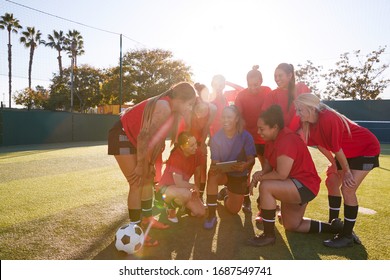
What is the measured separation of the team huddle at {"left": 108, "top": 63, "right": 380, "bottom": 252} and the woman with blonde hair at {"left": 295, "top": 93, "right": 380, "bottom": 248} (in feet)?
0.03

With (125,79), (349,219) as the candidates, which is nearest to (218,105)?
(349,219)

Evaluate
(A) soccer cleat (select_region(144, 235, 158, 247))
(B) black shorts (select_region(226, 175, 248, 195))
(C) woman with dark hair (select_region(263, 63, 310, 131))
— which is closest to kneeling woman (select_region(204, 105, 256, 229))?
(B) black shorts (select_region(226, 175, 248, 195))

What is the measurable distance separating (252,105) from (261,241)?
240 centimetres

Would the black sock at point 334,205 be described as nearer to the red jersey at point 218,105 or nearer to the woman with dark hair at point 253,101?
the woman with dark hair at point 253,101

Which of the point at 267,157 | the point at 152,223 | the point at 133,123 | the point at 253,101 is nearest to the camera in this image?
the point at 133,123

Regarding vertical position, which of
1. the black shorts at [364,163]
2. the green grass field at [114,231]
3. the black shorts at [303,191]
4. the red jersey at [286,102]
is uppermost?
the red jersey at [286,102]

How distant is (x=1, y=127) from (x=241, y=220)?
655 inches

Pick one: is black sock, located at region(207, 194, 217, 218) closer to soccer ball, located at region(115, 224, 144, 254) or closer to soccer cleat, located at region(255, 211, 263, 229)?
soccer cleat, located at region(255, 211, 263, 229)

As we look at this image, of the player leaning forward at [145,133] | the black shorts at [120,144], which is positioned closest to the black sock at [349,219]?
the player leaning forward at [145,133]

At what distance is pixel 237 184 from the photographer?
445 centimetres

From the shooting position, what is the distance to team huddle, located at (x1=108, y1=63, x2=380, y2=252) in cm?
330

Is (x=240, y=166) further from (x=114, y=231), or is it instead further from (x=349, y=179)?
(x=114, y=231)

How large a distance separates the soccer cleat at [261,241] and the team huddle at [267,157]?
0.01 meters

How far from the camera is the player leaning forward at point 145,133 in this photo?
3.16m
